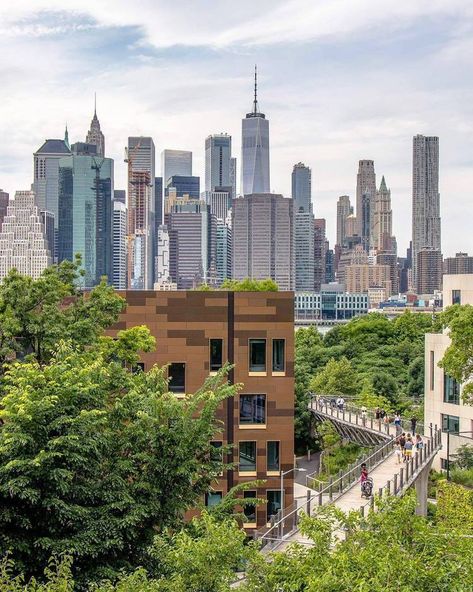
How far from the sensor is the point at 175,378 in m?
38.4

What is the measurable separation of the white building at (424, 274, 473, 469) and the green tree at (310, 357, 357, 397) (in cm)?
1256

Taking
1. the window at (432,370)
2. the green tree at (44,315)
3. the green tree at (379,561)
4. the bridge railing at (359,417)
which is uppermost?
the green tree at (44,315)

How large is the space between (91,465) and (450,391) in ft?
139

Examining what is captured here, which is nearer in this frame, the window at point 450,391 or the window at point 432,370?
the window at point 450,391

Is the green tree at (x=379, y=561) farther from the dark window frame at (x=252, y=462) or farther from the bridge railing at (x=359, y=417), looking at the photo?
the bridge railing at (x=359, y=417)

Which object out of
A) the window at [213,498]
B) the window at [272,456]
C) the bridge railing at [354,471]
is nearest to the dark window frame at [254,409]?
the window at [272,456]

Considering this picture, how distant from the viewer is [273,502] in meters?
37.9

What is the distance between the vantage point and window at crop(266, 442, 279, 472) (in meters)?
38.3

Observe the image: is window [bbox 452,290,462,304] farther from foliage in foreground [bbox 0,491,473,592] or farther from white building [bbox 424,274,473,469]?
foliage in foreground [bbox 0,491,473,592]

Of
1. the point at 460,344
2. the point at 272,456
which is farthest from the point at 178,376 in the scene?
the point at 460,344

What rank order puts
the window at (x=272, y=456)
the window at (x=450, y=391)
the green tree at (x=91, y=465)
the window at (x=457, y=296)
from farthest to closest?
the window at (x=457, y=296) → the window at (x=450, y=391) → the window at (x=272, y=456) → the green tree at (x=91, y=465)

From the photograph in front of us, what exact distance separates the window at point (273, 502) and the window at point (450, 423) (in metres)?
22.5

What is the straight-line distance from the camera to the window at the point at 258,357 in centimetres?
3847

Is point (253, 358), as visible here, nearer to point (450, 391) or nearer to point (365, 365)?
point (450, 391)
